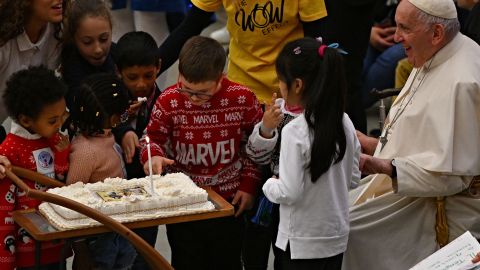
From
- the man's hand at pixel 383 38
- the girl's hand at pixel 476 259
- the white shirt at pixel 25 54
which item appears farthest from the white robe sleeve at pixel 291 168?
the man's hand at pixel 383 38

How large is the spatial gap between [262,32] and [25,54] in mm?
1061

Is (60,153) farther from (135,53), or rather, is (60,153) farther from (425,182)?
(425,182)

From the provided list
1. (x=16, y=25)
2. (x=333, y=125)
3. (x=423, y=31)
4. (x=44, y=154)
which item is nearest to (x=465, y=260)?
(x=333, y=125)

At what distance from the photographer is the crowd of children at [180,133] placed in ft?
12.4

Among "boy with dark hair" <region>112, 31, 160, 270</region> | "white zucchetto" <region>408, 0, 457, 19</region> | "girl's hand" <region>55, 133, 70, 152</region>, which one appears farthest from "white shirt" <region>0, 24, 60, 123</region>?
"white zucchetto" <region>408, 0, 457, 19</region>

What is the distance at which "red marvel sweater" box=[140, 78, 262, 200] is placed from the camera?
410cm

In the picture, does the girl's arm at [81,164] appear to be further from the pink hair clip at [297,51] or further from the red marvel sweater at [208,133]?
the pink hair clip at [297,51]

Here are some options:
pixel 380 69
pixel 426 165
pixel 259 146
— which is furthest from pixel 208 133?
pixel 380 69

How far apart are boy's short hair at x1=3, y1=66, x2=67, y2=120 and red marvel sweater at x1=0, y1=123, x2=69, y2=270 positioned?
8cm

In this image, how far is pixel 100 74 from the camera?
413 cm

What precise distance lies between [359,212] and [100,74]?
1249 millimetres

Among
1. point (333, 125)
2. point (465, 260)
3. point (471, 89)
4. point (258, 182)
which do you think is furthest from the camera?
point (258, 182)

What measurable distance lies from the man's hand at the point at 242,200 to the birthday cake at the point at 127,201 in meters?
0.38

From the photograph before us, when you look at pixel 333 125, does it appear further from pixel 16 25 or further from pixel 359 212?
pixel 16 25
